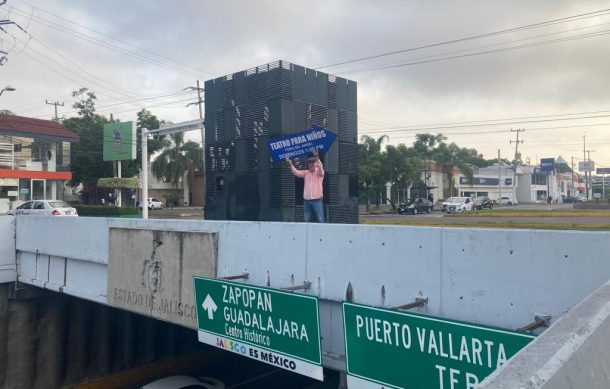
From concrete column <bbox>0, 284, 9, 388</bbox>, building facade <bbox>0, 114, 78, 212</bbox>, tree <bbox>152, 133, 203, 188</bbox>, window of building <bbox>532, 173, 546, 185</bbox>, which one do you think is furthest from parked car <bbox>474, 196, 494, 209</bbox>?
concrete column <bbox>0, 284, 9, 388</bbox>

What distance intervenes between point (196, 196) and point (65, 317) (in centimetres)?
5106

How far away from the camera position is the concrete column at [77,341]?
1413 cm

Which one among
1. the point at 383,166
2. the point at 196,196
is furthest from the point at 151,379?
the point at 196,196

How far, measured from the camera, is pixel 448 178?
61406 millimetres

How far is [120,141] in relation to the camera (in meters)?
37.9

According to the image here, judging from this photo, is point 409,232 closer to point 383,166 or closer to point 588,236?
point 588,236

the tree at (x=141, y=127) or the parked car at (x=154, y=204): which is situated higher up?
the tree at (x=141, y=127)

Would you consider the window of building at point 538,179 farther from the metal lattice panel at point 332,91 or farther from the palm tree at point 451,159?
the metal lattice panel at point 332,91

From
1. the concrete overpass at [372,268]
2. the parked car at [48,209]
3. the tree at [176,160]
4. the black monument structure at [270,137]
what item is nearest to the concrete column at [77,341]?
the concrete overpass at [372,268]

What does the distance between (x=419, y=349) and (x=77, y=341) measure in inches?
514

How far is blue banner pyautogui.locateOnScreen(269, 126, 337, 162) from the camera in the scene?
9.34 metres

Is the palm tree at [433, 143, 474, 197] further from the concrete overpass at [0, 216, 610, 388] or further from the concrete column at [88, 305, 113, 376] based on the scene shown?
the concrete overpass at [0, 216, 610, 388]

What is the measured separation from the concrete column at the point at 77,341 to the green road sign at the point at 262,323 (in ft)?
30.6

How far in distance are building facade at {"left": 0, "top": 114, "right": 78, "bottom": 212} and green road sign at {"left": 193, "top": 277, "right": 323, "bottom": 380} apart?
110 feet
